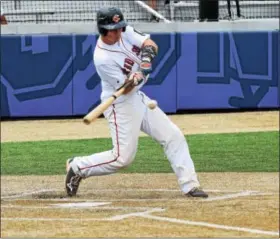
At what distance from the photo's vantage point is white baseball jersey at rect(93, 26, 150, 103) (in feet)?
26.2

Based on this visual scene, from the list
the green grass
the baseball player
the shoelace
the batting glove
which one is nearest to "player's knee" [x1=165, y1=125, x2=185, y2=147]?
the baseball player

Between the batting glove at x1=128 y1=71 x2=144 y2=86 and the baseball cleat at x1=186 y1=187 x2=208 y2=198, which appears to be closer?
the batting glove at x1=128 y1=71 x2=144 y2=86

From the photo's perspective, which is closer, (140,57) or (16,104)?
(140,57)

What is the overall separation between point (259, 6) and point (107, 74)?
1250 centimetres

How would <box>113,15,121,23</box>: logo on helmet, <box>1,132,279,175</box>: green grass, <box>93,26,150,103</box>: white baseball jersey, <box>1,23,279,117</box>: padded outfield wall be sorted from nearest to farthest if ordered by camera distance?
<box>113,15,121,23</box>: logo on helmet
<box>93,26,150,103</box>: white baseball jersey
<box>1,132,279,175</box>: green grass
<box>1,23,279,117</box>: padded outfield wall

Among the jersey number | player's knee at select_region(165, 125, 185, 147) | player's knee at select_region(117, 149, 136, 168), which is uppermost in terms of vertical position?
the jersey number

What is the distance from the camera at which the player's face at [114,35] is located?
26.0 ft

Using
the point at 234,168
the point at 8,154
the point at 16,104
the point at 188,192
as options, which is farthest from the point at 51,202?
the point at 16,104

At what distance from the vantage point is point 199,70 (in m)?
16.9

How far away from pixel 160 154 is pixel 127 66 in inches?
146

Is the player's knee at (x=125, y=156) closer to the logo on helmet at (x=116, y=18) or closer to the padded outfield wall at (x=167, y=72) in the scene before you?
the logo on helmet at (x=116, y=18)

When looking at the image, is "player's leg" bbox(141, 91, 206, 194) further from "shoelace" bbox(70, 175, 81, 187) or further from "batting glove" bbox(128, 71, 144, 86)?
"shoelace" bbox(70, 175, 81, 187)

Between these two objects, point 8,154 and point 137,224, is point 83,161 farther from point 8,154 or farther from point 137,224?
point 8,154

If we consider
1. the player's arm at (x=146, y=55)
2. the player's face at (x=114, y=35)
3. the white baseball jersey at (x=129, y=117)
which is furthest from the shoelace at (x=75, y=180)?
the player's face at (x=114, y=35)
